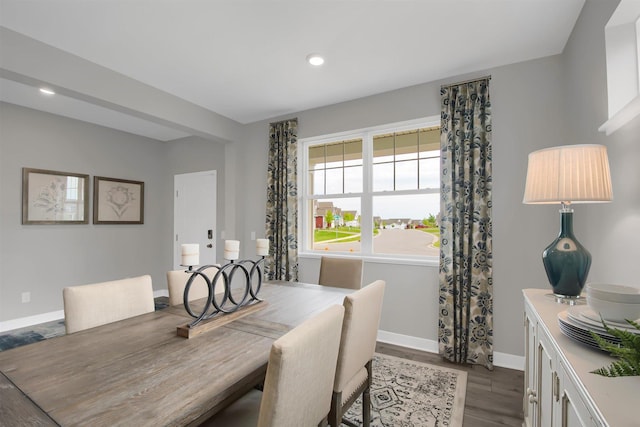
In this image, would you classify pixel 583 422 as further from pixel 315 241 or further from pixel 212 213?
pixel 212 213

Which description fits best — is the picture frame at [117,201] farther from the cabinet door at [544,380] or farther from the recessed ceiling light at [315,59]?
the cabinet door at [544,380]

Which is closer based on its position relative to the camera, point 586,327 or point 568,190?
point 586,327

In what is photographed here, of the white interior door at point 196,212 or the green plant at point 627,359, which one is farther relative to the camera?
the white interior door at point 196,212

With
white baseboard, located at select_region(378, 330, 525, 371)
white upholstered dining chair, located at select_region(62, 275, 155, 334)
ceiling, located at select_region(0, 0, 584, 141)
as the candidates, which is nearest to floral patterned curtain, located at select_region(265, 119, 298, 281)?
ceiling, located at select_region(0, 0, 584, 141)

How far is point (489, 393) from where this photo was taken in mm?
2234

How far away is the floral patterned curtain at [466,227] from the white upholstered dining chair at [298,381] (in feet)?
6.32

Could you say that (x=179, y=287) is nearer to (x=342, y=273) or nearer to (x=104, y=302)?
(x=104, y=302)

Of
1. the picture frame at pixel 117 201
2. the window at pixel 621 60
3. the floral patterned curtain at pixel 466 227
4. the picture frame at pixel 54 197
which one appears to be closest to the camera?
the window at pixel 621 60

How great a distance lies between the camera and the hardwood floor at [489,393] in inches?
76.0

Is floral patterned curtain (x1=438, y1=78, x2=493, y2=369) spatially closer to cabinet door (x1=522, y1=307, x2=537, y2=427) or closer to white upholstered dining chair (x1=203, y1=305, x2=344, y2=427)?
cabinet door (x1=522, y1=307, x2=537, y2=427)

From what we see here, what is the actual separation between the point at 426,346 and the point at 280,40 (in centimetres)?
304

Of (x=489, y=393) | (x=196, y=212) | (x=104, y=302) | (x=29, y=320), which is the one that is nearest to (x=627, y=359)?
(x=489, y=393)

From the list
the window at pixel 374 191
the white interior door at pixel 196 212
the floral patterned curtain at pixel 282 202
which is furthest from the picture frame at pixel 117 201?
the window at pixel 374 191

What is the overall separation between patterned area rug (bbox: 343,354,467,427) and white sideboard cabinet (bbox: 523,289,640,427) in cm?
57
